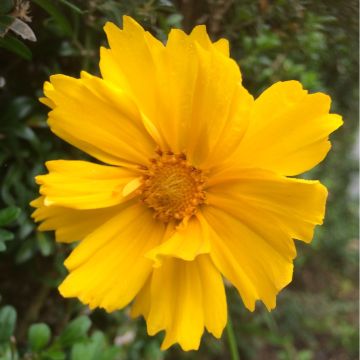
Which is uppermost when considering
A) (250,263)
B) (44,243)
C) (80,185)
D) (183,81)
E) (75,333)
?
(183,81)

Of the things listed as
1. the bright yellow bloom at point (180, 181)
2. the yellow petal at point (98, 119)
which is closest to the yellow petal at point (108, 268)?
the bright yellow bloom at point (180, 181)

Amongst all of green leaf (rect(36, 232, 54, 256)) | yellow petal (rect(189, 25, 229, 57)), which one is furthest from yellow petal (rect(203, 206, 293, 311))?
green leaf (rect(36, 232, 54, 256))

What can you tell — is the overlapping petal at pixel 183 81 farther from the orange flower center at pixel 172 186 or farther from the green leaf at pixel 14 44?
the green leaf at pixel 14 44

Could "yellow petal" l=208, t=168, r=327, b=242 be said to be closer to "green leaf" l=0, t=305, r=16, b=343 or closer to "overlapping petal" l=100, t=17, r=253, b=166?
"overlapping petal" l=100, t=17, r=253, b=166

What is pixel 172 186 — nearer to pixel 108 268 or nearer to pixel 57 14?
pixel 108 268

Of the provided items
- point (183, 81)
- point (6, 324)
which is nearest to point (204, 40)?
point (183, 81)
